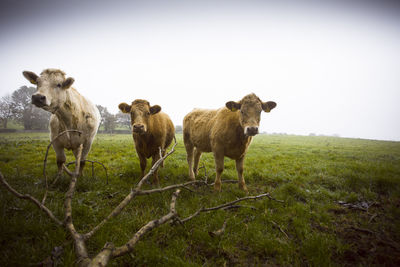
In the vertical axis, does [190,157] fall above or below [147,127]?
below

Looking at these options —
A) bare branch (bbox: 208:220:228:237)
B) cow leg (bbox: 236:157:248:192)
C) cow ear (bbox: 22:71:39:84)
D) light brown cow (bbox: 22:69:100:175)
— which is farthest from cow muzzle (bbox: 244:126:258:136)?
cow ear (bbox: 22:71:39:84)

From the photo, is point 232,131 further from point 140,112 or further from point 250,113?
point 140,112

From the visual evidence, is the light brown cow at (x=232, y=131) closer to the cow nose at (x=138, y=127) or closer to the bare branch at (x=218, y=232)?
the bare branch at (x=218, y=232)

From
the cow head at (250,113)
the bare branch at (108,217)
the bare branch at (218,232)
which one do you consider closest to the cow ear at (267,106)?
the cow head at (250,113)

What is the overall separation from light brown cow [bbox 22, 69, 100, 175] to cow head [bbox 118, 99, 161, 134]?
1083mm

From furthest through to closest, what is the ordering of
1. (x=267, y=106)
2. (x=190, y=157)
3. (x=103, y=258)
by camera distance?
(x=190, y=157) < (x=267, y=106) < (x=103, y=258)

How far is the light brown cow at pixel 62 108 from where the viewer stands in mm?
3473

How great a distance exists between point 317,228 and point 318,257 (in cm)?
97

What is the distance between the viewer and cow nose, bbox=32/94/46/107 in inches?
123

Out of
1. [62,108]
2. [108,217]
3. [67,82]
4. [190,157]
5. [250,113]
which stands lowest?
[190,157]

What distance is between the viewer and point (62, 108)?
154 inches

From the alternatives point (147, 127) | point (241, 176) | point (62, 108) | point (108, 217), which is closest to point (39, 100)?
point (62, 108)

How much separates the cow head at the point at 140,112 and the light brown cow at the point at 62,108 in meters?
1.08

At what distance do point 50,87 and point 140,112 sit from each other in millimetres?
1939
